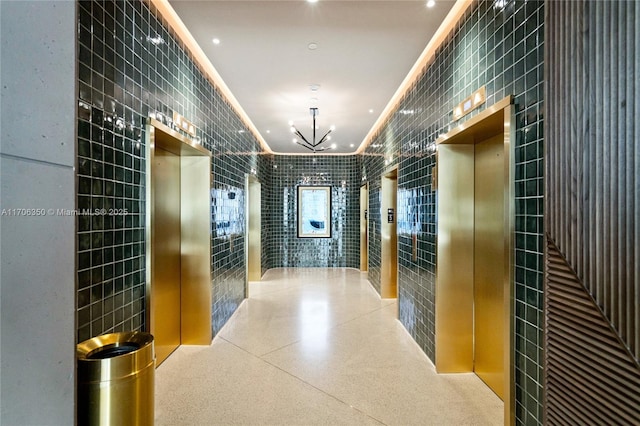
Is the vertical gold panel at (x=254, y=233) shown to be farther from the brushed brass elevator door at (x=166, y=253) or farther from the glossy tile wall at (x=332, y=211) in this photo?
the brushed brass elevator door at (x=166, y=253)

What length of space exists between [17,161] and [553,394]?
2.51 metres

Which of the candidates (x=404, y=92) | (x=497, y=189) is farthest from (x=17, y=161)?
(x=404, y=92)

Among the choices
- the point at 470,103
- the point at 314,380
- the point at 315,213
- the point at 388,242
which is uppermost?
the point at 470,103

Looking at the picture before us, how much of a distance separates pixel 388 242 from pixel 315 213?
3.58m

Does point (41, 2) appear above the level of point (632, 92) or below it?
above

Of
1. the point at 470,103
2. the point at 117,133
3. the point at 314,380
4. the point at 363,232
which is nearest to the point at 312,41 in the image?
the point at 470,103

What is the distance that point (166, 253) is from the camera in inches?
136

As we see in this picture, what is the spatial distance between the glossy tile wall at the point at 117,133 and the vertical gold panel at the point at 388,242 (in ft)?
12.2

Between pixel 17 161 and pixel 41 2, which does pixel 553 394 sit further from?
pixel 41 2

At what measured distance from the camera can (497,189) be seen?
2748 millimetres

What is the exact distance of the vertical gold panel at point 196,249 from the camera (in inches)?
150

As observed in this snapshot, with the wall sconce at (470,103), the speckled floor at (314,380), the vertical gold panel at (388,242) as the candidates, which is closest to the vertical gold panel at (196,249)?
the speckled floor at (314,380)

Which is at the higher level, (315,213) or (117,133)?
(117,133)

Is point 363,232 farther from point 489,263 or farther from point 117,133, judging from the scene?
point 117,133
